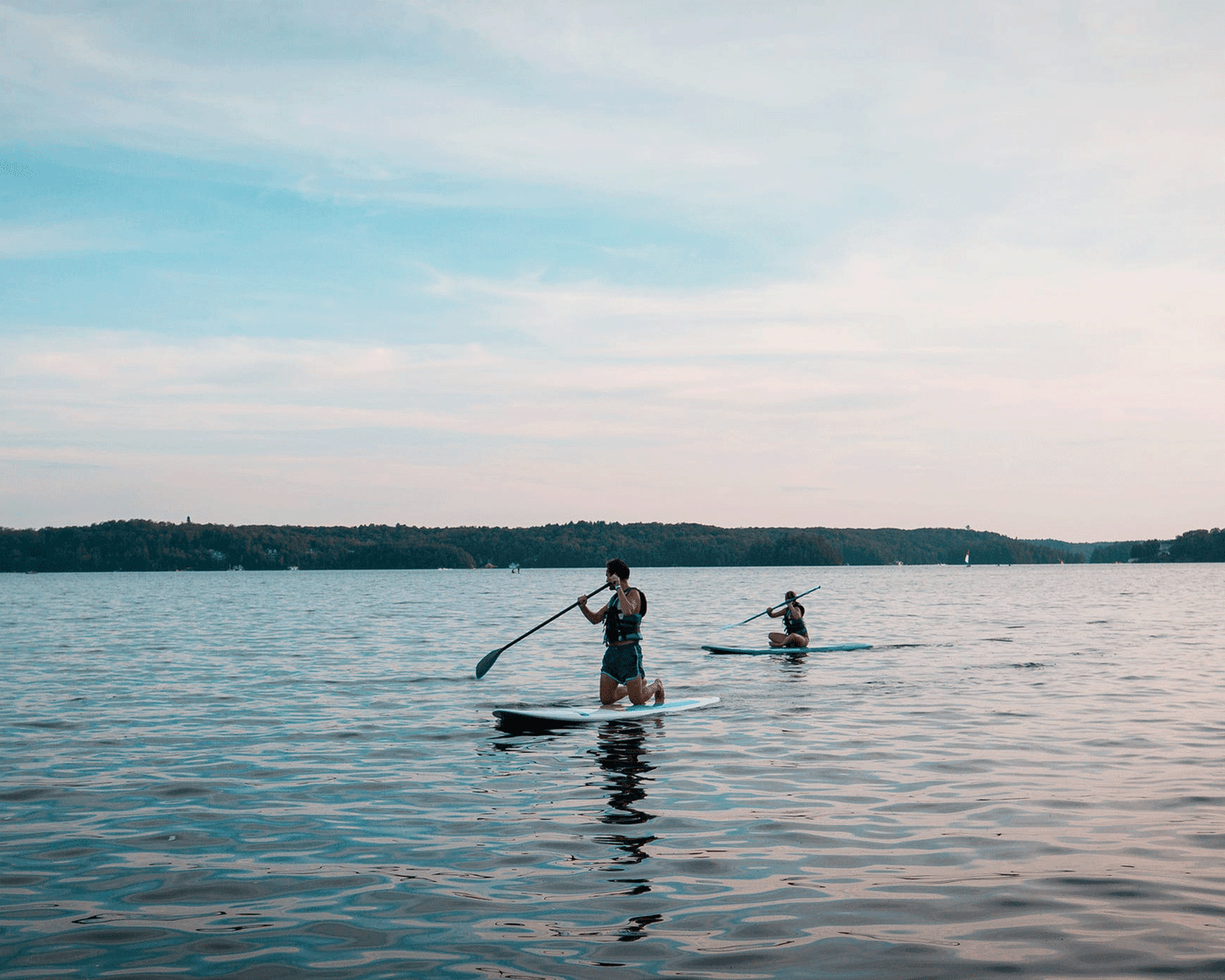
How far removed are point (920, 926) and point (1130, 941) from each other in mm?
1248

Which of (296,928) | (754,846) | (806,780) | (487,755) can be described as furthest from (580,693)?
(296,928)

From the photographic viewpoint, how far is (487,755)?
13.2 meters

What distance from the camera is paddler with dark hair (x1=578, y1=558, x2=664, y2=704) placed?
A: 622 inches

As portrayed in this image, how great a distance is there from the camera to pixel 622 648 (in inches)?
648

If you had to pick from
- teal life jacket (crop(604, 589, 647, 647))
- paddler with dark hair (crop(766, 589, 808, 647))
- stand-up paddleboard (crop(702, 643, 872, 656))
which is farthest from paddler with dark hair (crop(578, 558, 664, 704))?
paddler with dark hair (crop(766, 589, 808, 647))

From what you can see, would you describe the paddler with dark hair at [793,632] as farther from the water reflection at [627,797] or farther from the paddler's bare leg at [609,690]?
the water reflection at [627,797]

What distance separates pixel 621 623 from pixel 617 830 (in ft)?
21.9

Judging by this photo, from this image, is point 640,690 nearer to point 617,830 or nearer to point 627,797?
point 627,797

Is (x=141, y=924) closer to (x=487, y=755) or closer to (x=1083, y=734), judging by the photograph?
(x=487, y=755)

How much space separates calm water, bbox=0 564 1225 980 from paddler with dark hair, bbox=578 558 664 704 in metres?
0.80

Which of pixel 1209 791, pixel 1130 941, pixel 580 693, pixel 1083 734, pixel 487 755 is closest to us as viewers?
pixel 1130 941

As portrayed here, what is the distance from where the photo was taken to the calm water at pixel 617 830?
20.9ft

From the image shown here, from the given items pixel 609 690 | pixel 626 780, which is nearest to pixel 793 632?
pixel 609 690

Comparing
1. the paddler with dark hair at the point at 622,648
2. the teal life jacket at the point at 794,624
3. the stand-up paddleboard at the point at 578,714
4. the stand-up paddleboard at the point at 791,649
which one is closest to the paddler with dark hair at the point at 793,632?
the teal life jacket at the point at 794,624
